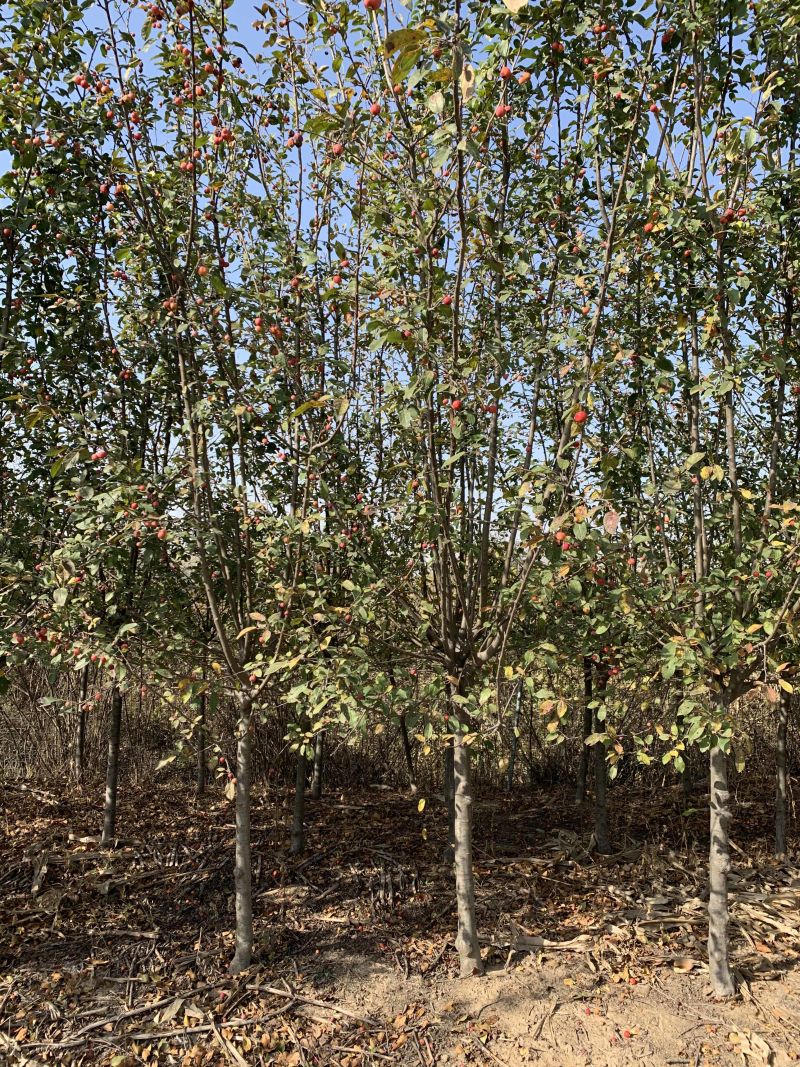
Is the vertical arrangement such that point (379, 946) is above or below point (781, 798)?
below

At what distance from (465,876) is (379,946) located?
85 cm

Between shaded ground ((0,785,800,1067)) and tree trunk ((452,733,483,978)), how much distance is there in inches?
4.5

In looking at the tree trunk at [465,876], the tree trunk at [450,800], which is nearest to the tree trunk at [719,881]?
the tree trunk at [465,876]

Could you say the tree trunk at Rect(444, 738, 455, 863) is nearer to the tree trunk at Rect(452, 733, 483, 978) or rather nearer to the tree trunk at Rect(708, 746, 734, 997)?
the tree trunk at Rect(452, 733, 483, 978)

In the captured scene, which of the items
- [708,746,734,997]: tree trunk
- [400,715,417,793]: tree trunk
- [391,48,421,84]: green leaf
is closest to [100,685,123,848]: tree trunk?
[400,715,417,793]: tree trunk

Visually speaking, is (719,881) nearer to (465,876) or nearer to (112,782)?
(465,876)

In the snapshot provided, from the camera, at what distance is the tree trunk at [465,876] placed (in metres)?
3.74

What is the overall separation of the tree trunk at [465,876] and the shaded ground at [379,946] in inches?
4.5

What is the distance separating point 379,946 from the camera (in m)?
4.15

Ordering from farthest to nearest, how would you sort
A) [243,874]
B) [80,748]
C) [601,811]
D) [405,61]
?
1. [80,748]
2. [601,811]
3. [243,874]
4. [405,61]

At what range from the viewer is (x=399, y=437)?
3.76 m

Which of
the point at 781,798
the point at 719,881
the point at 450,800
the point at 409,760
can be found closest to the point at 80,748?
the point at 409,760

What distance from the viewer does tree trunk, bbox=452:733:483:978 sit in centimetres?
374

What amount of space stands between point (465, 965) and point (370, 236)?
378cm
